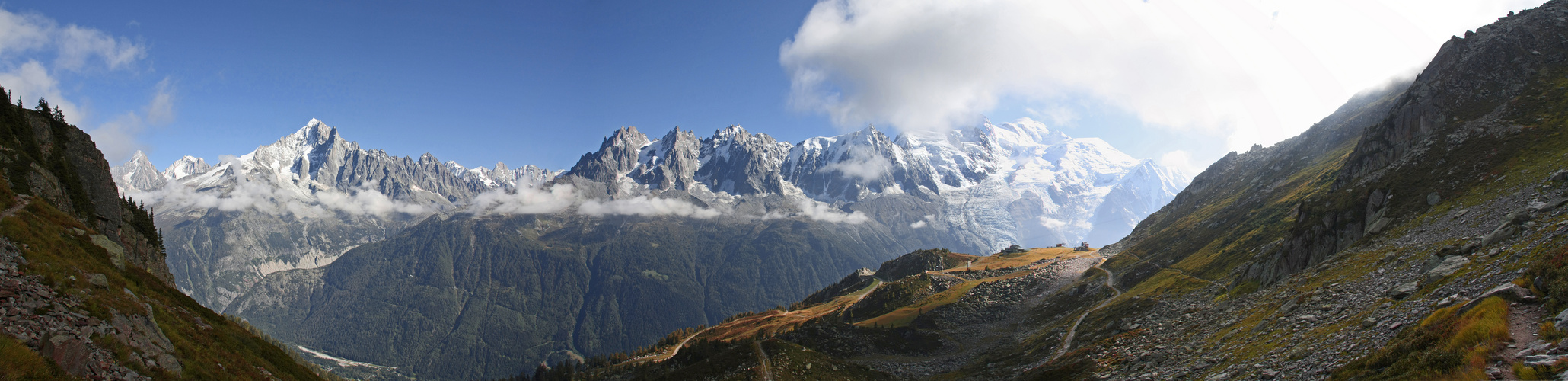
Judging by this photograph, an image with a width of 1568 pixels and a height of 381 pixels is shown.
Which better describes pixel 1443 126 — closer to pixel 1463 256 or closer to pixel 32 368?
pixel 1463 256

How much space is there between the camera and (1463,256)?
3241cm

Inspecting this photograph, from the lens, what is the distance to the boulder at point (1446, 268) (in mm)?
30078

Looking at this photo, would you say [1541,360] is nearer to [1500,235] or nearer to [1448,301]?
[1448,301]

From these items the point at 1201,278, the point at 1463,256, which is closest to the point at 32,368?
the point at 1463,256

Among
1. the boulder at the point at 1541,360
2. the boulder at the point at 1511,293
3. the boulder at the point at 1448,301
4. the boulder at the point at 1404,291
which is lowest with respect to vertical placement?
the boulder at the point at 1404,291

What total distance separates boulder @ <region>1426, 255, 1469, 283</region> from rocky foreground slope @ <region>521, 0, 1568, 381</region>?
167 millimetres

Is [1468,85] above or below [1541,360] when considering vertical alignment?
A: above

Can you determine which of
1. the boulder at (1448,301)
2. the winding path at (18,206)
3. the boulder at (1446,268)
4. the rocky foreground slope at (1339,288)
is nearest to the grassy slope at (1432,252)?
the rocky foreground slope at (1339,288)

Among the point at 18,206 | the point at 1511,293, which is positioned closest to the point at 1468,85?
the point at 1511,293

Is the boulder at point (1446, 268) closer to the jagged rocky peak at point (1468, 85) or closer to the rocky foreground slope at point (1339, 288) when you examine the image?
the rocky foreground slope at point (1339, 288)

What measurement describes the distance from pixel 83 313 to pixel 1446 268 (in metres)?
63.8

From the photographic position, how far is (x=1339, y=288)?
3747 cm

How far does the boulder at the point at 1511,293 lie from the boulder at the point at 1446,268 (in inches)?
404

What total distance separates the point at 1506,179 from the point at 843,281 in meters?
161
